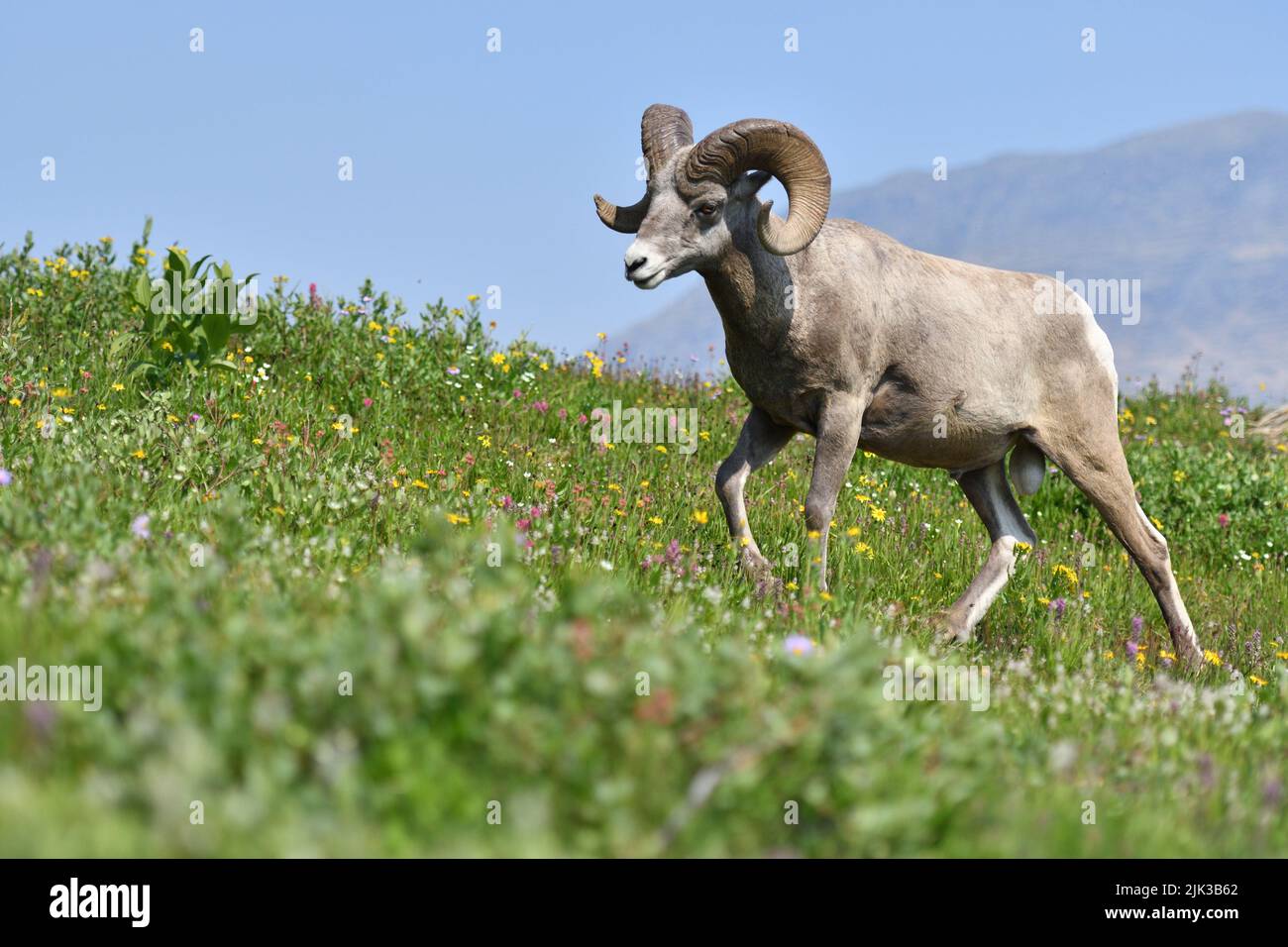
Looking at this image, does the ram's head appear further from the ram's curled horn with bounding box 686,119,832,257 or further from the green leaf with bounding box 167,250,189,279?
the green leaf with bounding box 167,250,189,279

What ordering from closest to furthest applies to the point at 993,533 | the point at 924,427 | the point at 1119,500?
the point at 924,427
the point at 1119,500
the point at 993,533

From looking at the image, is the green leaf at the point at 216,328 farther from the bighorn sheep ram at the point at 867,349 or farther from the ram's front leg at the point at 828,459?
the ram's front leg at the point at 828,459

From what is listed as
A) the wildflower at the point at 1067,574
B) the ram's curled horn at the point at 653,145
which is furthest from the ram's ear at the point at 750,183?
the wildflower at the point at 1067,574

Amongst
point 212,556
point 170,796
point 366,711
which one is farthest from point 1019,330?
point 170,796

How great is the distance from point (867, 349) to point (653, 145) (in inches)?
67.2

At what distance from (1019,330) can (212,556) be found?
18.6 feet

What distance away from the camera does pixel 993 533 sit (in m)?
8.55

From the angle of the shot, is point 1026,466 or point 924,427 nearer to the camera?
point 924,427

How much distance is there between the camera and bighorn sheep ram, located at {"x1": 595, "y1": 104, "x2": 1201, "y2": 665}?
681 cm

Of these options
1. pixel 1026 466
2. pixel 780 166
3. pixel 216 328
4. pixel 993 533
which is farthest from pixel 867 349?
pixel 216 328

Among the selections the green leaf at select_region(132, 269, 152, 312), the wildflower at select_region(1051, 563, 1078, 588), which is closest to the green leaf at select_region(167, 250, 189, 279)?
the green leaf at select_region(132, 269, 152, 312)

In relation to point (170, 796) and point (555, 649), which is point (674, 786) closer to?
point (555, 649)

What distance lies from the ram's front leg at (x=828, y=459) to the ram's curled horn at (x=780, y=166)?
0.95 m

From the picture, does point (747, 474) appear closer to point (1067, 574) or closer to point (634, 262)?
point (634, 262)
